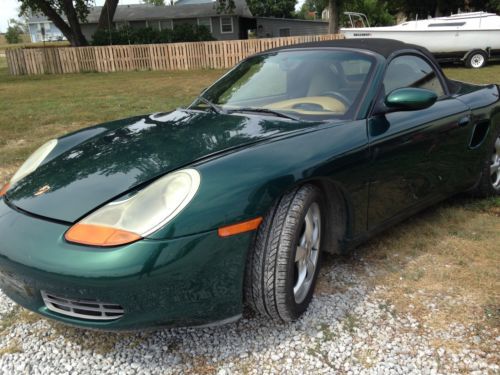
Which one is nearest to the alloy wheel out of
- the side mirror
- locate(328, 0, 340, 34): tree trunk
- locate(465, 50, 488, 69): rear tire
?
the side mirror

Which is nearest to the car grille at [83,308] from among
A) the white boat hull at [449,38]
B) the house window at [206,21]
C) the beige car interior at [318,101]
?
the beige car interior at [318,101]

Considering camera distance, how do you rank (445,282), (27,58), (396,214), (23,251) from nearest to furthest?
(23,251), (445,282), (396,214), (27,58)

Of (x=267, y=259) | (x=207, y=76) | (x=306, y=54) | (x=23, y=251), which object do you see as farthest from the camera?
(x=207, y=76)

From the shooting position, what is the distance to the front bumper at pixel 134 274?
1.87 meters

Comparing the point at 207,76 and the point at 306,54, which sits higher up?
the point at 306,54

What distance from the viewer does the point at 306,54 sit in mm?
3352

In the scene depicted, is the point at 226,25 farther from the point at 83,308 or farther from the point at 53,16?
the point at 83,308

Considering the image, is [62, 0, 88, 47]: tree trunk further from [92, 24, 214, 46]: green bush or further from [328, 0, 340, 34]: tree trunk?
[328, 0, 340, 34]: tree trunk

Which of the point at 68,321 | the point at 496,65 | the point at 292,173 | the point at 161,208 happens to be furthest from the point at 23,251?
the point at 496,65

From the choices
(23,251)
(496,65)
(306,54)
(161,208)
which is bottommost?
(496,65)

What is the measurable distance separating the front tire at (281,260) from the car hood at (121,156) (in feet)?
1.24

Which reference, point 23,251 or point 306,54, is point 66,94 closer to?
point 306,54

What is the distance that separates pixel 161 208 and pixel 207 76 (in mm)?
14092

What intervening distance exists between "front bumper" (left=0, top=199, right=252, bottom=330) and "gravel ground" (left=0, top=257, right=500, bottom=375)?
0.27m
